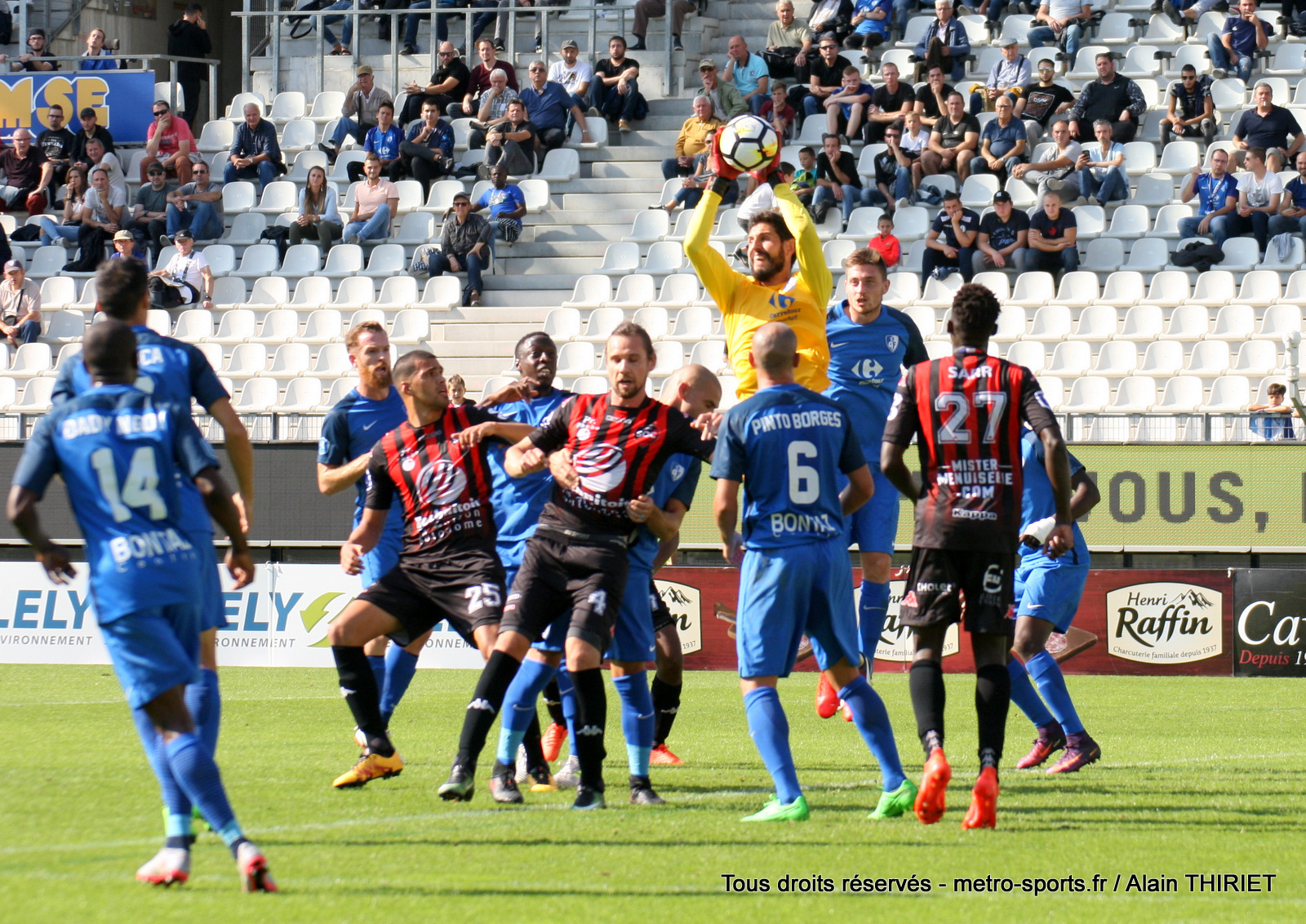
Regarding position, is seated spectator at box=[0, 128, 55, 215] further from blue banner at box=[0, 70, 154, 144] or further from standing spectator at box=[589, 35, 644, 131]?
standing spectator at box=[589, 35, 644, 131]

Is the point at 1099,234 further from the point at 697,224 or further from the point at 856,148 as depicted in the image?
the point at 697,224

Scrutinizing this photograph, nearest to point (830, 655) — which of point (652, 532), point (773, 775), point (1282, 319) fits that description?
point (773, 775)

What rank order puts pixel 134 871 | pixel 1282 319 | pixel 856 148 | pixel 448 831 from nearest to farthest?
pixel 134 871, pixel 448 831, pixel 1282 319, pixel 856 148

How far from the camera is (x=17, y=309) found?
2077cm

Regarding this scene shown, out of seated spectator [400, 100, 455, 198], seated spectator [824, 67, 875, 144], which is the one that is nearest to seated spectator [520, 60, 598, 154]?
seated spectator [400, 100, 455, 198]

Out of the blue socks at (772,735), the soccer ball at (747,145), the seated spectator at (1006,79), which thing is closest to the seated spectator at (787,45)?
the seated spectator at (1006,79)

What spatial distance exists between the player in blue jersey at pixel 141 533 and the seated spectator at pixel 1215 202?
15.5 metres

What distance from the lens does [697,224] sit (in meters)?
7.96

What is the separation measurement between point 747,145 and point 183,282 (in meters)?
14.2

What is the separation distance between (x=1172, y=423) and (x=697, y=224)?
7926mm

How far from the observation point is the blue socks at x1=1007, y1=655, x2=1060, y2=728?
7816 millimetres

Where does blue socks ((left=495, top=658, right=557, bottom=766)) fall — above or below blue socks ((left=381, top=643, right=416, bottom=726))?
above

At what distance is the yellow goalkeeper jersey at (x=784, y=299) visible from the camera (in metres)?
8.12

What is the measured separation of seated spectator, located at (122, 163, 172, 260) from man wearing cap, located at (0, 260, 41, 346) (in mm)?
1660
